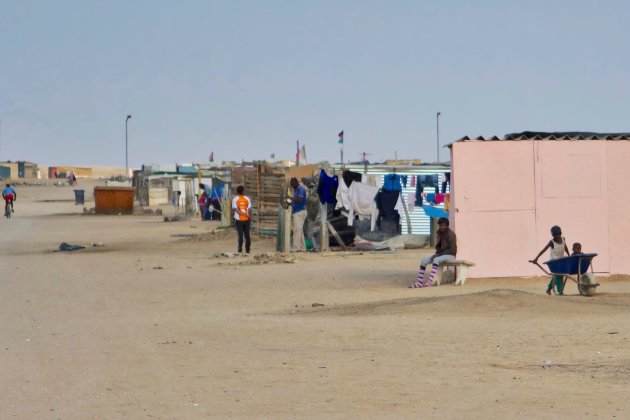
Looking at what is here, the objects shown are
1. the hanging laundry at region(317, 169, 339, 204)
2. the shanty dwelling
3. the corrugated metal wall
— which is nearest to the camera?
the shanty dwelling

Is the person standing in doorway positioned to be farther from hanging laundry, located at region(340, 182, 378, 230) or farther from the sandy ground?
the sandy ground

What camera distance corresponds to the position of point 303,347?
11.7 meters

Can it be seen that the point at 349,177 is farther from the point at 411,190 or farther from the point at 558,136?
the point at 558,136

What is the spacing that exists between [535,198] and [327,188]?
860 centimetres

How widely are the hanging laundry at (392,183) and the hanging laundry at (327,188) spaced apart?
1.64 meters

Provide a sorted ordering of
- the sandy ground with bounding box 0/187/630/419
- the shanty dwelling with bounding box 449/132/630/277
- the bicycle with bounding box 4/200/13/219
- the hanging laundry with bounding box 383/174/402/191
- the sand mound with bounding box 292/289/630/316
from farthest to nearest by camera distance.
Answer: the bicycle with bounding box 4/200/13/219
the hanging laundry with bounding box 383/174/402/191
the shanty dwelling with bounding box 449/132/630/277
the sand mound with bounding box 292/289/630/316
the sandy ground with bounding box 0/187/630/419

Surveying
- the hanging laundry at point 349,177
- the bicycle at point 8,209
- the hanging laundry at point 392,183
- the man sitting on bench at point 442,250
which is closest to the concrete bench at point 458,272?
the man sitting on bench at point 442,250

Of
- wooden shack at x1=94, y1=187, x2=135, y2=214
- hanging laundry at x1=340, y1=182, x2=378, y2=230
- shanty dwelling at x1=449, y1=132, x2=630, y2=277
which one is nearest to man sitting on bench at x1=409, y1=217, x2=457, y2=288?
shanty dwelling at x1=449, y1=132, x2=630, y2=277

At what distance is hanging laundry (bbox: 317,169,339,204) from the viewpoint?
26984 mm

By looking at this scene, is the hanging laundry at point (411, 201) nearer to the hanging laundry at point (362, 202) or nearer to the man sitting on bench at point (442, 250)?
the hanging laundry at point (362, 202)

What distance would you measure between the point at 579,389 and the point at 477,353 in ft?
6.60

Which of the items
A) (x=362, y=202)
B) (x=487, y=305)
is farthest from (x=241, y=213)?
(x=487, y=305)

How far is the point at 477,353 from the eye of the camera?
36.6 feet

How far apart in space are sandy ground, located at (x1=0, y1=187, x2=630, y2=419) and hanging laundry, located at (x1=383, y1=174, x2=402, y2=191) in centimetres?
620
